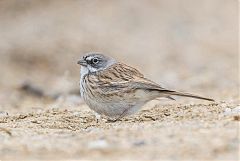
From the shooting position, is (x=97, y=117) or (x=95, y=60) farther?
(x=95, y=60)

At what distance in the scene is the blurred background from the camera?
1312 centimetres

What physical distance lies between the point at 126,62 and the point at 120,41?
114 centimetres

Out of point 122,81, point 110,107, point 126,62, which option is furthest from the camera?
point 126,62

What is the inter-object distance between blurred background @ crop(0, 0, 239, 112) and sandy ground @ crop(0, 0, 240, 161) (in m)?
0.02

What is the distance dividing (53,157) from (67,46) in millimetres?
9356

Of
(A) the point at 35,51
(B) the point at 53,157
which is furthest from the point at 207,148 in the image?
(A) the point at 35,51

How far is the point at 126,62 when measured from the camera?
14.9m

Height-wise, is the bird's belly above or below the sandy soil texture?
above

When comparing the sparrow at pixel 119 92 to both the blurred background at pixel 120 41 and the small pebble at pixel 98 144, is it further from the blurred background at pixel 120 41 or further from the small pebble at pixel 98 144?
the blurred background at pixel 120 41

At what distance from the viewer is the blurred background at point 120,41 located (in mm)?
13125

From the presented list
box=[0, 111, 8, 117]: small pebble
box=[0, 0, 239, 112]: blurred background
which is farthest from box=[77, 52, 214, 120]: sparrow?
box=[0, 0, 239, 112]: blurred background

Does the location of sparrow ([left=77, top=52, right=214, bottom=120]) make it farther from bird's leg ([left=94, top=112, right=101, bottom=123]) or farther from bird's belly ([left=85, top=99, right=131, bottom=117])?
bird's leg ([left=94, top=112, right=101, bottom=123])

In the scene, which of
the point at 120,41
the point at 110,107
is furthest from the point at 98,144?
the point at 120,41

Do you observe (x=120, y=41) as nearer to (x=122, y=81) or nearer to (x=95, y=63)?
(x=95, y=63)
